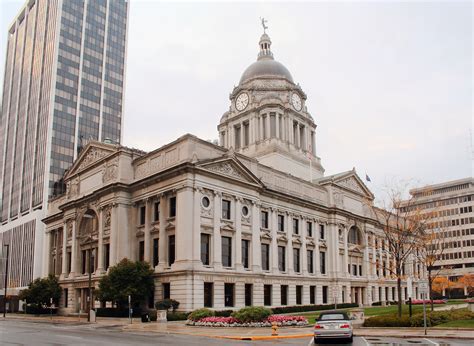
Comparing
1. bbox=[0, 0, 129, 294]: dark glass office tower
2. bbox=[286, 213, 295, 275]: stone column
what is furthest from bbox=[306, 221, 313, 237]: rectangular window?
bbox=[0, 0, 129, 294]: dark glass office tower

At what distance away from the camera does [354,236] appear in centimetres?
8025

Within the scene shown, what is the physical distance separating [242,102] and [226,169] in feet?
106

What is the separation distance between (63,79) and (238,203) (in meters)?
68.6

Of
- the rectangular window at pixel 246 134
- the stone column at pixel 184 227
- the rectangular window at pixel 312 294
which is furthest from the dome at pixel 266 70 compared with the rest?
the stone column at pixel 184 227

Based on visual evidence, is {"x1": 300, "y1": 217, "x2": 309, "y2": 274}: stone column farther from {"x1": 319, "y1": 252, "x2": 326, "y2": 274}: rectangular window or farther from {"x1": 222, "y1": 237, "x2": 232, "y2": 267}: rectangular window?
{"x1": 222, "y1": 237, "x2": 232, "y2": 267}: rectangular window

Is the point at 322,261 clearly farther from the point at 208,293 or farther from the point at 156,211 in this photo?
the point at 156,211

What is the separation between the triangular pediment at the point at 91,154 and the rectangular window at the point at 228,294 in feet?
71.5

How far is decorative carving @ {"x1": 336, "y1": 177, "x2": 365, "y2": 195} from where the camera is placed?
7900 centimetres

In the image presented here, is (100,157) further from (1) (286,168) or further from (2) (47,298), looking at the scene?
(1) (286,168)

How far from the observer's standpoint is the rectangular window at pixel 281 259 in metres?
63.9

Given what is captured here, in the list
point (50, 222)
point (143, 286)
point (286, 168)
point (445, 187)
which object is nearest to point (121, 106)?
point (50, 222)

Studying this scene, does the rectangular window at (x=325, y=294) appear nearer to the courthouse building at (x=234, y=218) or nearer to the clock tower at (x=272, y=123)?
the courthouse building at (x=234, y=218)

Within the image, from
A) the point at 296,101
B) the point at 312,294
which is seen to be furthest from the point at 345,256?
the point at 296,101

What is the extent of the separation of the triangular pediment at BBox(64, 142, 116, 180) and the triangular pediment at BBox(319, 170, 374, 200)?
105 feet
